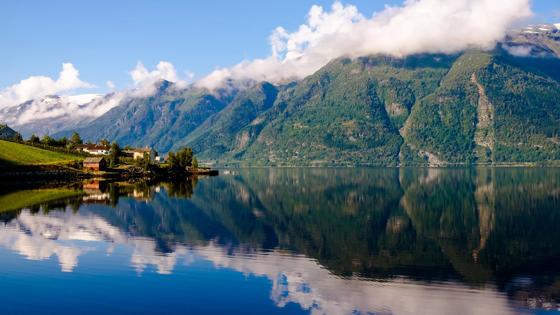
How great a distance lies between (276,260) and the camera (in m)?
58.0

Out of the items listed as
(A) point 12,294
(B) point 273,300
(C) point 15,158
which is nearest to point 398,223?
(B) point 273,300

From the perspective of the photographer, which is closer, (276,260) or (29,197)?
(276,260)

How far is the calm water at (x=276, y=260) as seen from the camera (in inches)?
1638

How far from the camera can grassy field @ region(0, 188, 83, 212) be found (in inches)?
4013

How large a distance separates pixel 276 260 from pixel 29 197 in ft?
267

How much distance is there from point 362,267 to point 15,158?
17395 centimetres

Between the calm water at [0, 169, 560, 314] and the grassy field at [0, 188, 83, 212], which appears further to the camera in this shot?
the grassy field at [0, 188, 83, 212]

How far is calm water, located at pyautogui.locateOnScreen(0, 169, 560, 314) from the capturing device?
41.6m

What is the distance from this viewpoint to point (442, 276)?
166 ft

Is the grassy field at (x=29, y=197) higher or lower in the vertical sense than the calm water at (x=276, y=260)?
higher

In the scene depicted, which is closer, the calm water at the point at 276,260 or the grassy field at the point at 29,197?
the calm water at the point at 276,260

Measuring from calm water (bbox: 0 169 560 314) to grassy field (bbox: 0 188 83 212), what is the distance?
2.03m

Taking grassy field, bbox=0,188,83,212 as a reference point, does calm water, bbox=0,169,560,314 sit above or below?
below

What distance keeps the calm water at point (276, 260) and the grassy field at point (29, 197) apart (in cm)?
203
